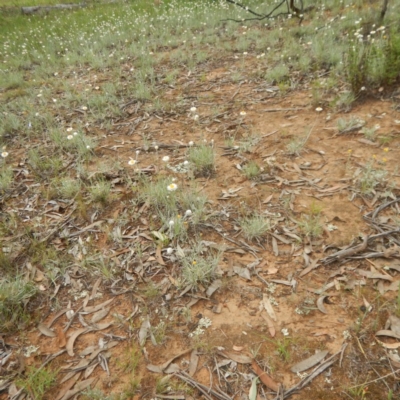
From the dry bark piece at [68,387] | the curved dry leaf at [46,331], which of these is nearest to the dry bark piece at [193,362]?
the dry bark piece at [68,387]

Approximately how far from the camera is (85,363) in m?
2.39

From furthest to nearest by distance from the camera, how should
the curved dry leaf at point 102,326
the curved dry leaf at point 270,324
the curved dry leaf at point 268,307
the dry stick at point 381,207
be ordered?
the dry stick at point 381,207
the curved dry leaf at point 102,326
the curved dry leaf at point 268,307
the curved dry leaf at point 270,324

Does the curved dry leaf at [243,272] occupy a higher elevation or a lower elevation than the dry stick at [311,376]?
higher

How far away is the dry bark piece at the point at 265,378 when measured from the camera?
2.09 meters

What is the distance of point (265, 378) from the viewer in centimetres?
214

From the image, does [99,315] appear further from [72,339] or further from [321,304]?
[321,304]

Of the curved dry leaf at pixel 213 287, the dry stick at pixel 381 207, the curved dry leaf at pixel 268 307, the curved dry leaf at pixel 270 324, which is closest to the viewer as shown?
the curved dry leaf at pixel 270 324

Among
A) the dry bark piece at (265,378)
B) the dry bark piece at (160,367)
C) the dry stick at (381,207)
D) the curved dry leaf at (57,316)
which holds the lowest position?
the dry bark piece at (265,378)

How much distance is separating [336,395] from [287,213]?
1.77 metres

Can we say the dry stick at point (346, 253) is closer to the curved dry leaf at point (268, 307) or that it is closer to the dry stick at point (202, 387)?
the curved dry leaf at point (268, 307)

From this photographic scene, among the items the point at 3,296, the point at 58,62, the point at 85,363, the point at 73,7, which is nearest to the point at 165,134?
the point at 3,296

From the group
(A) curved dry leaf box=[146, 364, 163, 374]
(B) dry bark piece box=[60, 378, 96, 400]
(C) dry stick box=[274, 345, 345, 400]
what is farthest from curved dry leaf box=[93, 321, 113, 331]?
(C) dry stick box=[274, 345, 345, 400]

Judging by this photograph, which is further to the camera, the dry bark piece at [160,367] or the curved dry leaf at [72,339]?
the curved dry leaf at [72,339]

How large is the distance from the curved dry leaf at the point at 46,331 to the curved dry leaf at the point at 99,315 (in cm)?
33
